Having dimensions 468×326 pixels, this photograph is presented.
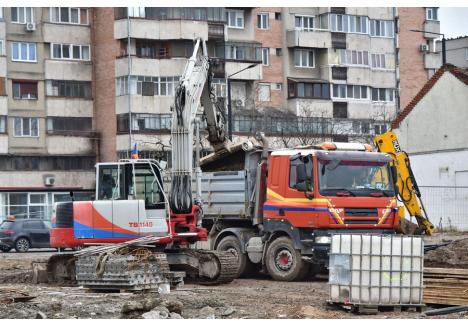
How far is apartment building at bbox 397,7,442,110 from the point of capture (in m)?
86.3

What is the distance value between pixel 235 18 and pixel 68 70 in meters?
12.5

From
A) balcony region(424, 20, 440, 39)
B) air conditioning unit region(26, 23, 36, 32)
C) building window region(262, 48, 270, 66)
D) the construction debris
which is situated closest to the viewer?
the construction debris

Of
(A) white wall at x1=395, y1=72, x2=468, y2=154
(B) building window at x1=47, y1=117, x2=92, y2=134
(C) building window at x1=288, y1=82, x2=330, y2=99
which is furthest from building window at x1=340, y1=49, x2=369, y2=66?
(A) white wall at x1=395, y1=72, x2=468, y2=154

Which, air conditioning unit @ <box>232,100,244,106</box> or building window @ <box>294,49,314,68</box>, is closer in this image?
air conditioning unit @ <box>232,100,244,106</box>

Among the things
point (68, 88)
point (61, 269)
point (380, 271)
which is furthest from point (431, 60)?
point (380, 271)

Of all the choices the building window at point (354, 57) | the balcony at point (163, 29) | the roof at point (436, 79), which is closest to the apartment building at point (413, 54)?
the building window at point (354, 57)

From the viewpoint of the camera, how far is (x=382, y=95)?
83.2 meters

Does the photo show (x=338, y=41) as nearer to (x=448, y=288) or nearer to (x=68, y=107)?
(x=68, y=107)

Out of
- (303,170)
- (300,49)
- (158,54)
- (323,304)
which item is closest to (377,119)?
(300,49)

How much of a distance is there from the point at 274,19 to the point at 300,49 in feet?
9.71

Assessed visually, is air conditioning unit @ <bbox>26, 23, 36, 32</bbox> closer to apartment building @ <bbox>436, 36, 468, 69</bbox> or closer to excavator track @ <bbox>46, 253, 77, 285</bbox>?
apartment building @ <bbox>436, 36, 468, 69</bbox>

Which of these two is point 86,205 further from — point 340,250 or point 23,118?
point 23,118

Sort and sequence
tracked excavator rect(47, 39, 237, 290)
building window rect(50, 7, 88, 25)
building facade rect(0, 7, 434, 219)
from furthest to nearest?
building window rect(50, 7, 88, 25) < building facade rect(0, 7, 434, 219) < tracked excavator rect(47, 39, 237, 290)

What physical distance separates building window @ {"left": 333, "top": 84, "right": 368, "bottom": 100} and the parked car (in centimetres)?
3859
